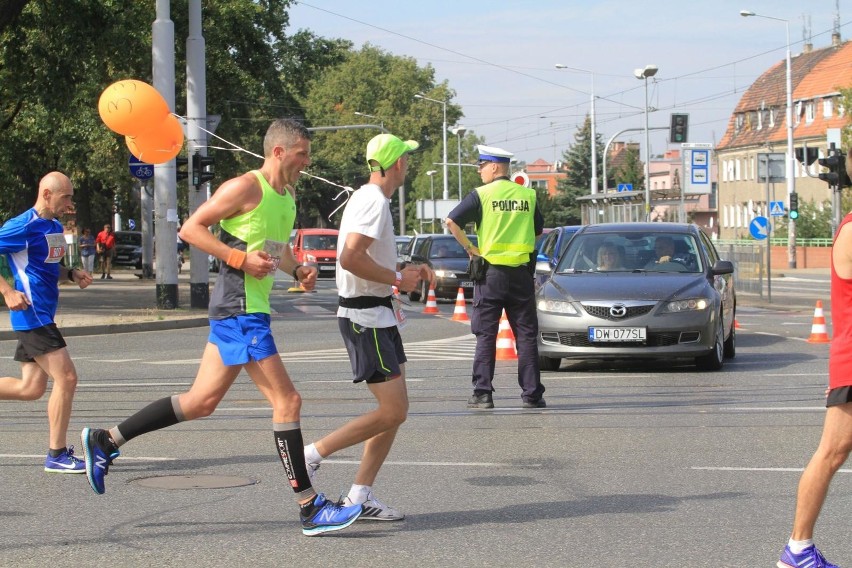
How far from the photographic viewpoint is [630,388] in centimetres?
1308

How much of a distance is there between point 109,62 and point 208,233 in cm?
2793

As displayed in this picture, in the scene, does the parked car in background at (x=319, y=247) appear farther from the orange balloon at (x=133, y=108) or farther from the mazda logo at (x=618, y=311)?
the orange balloon at (x=133, y=108)

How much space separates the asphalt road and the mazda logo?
627mm

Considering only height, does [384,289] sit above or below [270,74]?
below

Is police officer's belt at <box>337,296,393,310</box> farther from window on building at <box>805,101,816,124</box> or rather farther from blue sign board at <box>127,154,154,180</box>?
window on building at <box>805,101,816,124</box>

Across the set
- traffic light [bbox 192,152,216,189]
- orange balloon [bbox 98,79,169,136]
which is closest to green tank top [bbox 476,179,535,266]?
orange balloon [bbox 98,79,169,136]

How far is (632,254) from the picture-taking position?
51.1ft

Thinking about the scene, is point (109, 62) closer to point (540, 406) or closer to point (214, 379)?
point (540, 406)

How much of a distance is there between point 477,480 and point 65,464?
7.94ft

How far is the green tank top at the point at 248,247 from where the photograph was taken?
6.64 metres

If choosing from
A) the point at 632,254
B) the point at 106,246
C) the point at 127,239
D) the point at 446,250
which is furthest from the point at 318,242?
the point at 632,254

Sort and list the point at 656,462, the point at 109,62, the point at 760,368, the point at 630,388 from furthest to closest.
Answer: the point at 109,62 → the point at 760,368 → the point at 630,388 → the point at 656,462

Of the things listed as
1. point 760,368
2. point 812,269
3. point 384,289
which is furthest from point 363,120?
point 384,289

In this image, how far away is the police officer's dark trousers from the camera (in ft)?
37.3
